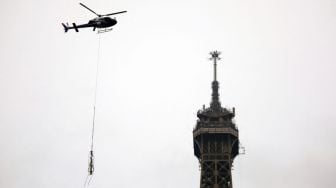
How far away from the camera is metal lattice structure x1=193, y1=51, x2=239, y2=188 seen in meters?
177

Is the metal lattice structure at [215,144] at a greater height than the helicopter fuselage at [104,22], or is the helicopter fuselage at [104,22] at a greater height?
the helicopter fuselage at [104,22]

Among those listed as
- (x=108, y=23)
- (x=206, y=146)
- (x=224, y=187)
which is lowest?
(x=224, y=187)

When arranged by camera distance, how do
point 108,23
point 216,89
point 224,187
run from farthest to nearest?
point 216,89 < point 224,187 < point 108,23

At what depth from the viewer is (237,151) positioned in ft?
615

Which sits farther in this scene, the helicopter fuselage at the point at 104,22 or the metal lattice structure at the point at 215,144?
the metal lattice structure at the point at 215,144

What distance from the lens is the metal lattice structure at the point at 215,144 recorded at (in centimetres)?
17738

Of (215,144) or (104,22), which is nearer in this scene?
(104,22)

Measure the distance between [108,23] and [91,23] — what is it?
12.5 feet

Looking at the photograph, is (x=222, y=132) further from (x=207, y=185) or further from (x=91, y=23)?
(x=91, y=23)

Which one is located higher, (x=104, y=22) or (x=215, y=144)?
(x=104, y=22)

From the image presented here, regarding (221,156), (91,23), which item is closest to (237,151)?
(221,156)

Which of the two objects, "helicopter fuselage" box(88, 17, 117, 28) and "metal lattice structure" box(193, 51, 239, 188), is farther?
"metal lattice structure" box(193, 51, 239, 188)

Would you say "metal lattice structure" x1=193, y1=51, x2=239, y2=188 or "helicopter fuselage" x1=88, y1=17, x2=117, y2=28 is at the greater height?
"helicopter fuselage" x1=88, y1=17, x2=117, y2=28

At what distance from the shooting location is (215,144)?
181250mm
